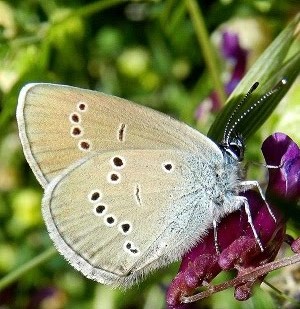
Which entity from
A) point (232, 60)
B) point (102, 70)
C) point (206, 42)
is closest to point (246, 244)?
point (206, 42)

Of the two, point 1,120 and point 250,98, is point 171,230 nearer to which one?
point 250,98

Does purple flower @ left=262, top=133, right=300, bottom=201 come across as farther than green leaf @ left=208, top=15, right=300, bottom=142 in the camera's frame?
No

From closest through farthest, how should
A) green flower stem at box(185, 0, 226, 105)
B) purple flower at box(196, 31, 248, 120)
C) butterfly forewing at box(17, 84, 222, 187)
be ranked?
butterfly forewing at box(17, 84, 222, 187), green flower stem at box(185, 0, 226, 105), purple flower at box(196, 31, 248, 120)

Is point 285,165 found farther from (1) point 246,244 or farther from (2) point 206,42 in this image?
(2) point 206,42

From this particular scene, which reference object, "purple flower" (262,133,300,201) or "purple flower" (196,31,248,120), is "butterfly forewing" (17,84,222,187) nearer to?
"purple flower" (262,133,300,201)

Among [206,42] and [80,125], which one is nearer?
[80,125]

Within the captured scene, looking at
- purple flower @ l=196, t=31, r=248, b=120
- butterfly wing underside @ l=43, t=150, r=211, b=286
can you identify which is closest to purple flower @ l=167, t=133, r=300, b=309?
butterfly wing underside @ l=43, t=150, r=211, b=286

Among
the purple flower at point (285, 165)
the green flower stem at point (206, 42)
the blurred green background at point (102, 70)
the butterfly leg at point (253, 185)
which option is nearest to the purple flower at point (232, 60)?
the blurred green background at point (102, 70)
